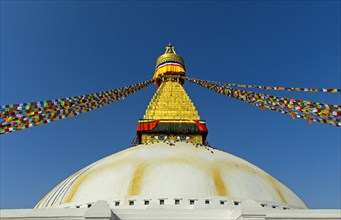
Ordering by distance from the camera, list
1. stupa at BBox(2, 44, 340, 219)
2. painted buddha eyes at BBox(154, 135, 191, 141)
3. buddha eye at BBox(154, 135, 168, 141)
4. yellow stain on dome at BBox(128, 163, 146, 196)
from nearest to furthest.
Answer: stupa at BBox(2, 44, 340, 219), yellow stain on dome at BBox(128, 163, 146, 196), painted buddha eyes at BBox(154, 135, 191, 141), buddha eye at BBox(154, 135, 168, 141)

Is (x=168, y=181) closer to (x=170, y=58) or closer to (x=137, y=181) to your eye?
(x=137, y=181)

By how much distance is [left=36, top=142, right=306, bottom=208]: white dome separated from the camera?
34.6 feet

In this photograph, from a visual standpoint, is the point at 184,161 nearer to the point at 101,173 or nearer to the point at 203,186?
the point at 203,186

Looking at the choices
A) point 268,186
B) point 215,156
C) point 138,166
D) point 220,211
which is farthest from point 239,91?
point 220,211

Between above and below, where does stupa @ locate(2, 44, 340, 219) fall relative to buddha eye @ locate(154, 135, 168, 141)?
below

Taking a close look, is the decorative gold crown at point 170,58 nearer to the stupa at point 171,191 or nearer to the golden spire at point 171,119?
the golden spire at point 171,119

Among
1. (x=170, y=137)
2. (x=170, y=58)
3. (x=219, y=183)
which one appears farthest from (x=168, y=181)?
(x=170, y=58)

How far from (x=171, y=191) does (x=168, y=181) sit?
389 mm

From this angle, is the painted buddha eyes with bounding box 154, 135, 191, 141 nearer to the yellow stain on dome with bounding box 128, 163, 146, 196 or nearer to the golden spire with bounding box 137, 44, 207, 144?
the golden spire with bounding box 137, 44, 207, 144

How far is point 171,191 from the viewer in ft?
34.2

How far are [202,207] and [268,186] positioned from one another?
9.85 feet

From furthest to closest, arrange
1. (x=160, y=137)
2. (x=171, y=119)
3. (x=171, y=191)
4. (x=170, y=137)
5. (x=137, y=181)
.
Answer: (x=171, y=119), (x=160, y=137), (x=170, y=137), (x=137, y=181), (x=171, y=191)

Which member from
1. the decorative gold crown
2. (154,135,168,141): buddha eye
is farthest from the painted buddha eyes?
the decorative gold crown

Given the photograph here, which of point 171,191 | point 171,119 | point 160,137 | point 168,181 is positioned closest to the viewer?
point 171,191
